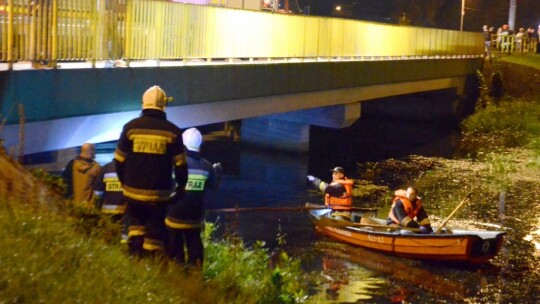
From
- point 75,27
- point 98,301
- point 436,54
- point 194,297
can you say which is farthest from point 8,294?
point 436,54

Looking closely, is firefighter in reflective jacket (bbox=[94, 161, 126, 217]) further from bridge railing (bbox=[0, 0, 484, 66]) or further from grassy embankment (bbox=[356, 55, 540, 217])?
grassy embankment (bbox=[356, 55, 540, 217])

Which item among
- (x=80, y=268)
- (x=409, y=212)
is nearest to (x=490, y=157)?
(x=409, y=212)

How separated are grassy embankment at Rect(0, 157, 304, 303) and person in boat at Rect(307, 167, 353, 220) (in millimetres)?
7765

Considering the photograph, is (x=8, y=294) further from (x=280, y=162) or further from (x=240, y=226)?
(x=280, y=162)

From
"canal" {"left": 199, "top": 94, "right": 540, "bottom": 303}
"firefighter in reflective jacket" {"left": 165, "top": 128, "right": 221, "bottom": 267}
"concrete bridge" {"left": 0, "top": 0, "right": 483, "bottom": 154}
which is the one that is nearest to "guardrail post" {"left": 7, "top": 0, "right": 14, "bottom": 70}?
"concrete bridge" {"left": 0, "top": 0, "right": 483, "bottom": 154}

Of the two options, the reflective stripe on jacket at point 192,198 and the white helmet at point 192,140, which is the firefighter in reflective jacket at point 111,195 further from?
the white helmet at point 192,140

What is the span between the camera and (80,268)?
6.02 meters

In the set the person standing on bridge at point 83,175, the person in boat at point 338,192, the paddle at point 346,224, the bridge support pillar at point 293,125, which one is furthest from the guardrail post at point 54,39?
the bridge support pillar at point 293,125

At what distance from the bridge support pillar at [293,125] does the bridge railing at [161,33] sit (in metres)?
1.94

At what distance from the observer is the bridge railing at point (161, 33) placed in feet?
44.3

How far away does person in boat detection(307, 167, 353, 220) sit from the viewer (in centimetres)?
1659

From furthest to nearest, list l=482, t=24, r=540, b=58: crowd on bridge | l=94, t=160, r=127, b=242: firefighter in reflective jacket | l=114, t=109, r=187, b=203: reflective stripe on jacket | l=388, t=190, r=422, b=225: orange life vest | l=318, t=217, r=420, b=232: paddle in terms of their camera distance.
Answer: l=482, t=24, r=540, b=58: crowd on bridge
l=318, t=217, r=420, b=232: paddle
l=388, t=190, r=422, b=225: orange life vest
l=94, t=160, r=127, b=242: firefighter in reflective jacket
l=114, t=109, r=187, b=203: reflective stripe on jacket

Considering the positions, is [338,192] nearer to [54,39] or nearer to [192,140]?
[54,39]

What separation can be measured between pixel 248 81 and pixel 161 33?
3791 millimetres
